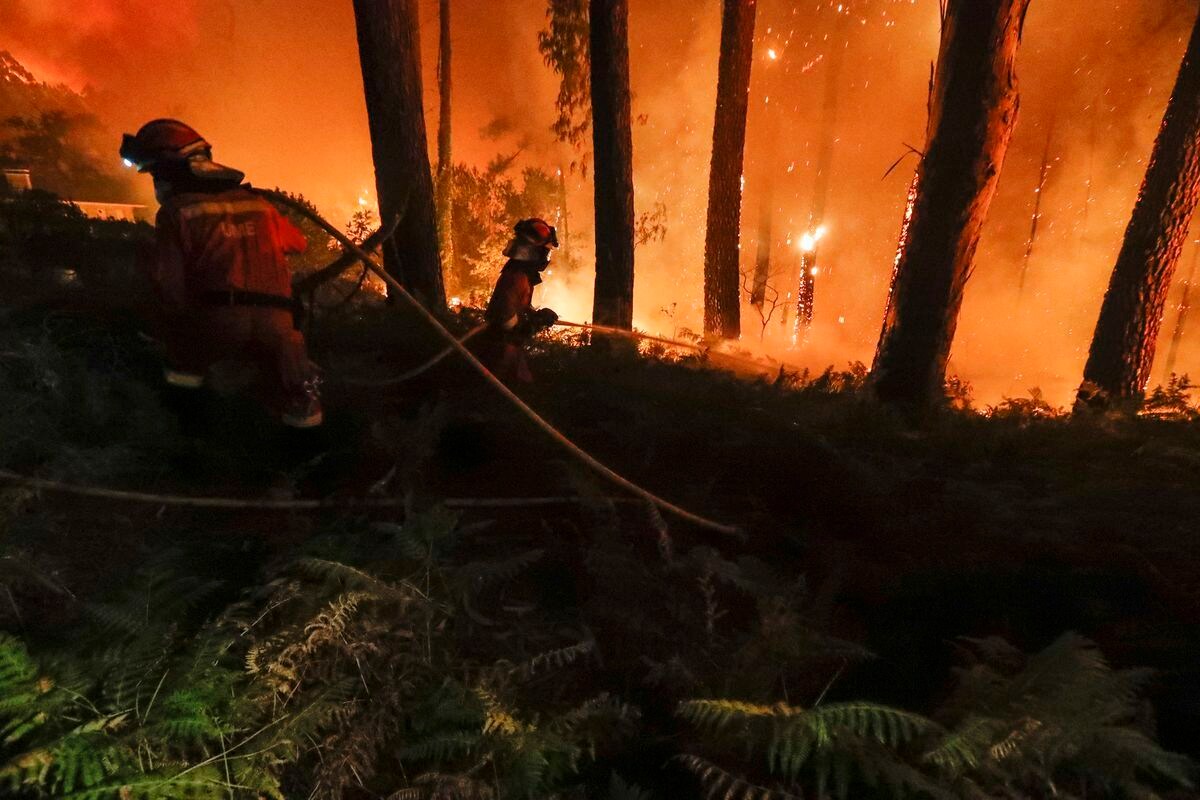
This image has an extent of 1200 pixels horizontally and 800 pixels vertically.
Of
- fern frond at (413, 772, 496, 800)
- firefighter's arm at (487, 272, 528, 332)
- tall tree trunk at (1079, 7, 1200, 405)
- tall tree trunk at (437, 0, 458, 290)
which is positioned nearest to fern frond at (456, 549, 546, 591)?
fern frond at (413, 772, 496, 800)

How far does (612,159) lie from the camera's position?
356 inches

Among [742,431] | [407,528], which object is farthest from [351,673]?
[742,431]

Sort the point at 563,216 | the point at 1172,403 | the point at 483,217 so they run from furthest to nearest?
the point at 563,216 → the point at 483,217 → the point at 1172,403

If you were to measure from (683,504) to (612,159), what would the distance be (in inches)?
270

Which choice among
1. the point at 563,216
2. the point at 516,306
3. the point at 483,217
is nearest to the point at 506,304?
the point at 516,306

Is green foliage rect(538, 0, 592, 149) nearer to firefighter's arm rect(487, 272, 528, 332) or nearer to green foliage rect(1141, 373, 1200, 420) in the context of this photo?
firefighter's arm rect(487, 272, 528, 332)

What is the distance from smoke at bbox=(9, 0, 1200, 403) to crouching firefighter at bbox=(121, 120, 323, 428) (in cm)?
2304

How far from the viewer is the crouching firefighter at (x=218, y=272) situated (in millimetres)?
3537

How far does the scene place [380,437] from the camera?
3.67 metres

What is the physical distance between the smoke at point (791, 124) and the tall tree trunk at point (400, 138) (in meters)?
19.0

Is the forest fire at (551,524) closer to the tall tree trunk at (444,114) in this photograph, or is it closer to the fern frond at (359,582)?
the fern frond at (359,582)

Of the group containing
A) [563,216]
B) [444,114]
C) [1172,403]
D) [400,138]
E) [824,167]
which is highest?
[824,167]

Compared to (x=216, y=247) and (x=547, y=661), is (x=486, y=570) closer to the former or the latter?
(x=547, y=661)

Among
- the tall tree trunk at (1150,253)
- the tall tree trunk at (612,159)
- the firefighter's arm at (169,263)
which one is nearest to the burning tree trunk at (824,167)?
the tall tree trunk at (1150,253)
